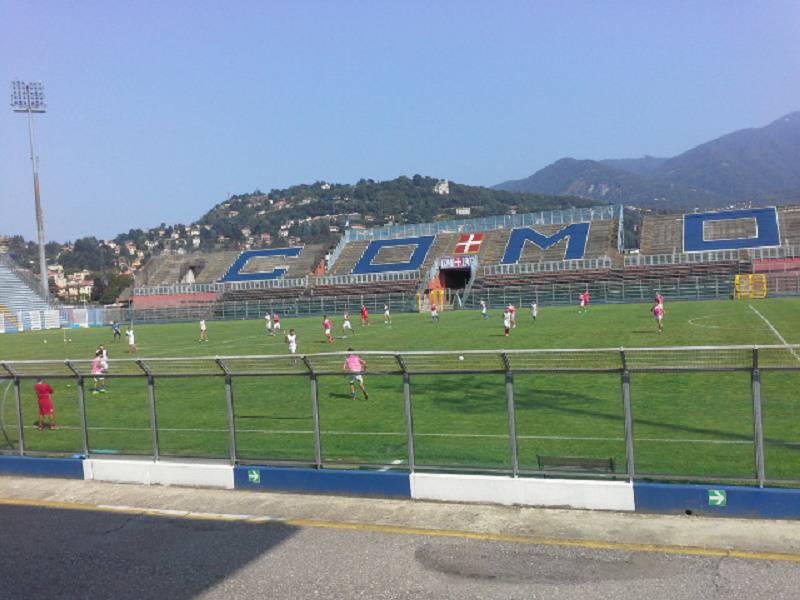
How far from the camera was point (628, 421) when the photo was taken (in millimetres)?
8914

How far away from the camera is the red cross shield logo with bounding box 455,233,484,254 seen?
72.8 m

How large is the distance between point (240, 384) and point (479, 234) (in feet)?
189

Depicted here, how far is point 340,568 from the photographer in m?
7.57

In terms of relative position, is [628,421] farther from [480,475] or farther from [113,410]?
[113,410]

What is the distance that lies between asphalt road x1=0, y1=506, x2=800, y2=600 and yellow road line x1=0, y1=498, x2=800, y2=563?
12cm

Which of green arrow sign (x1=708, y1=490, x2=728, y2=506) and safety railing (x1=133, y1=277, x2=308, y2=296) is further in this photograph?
safety railing (x1=133, y1=277, x2=308, y2=296)

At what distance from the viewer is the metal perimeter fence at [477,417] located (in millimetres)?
9398

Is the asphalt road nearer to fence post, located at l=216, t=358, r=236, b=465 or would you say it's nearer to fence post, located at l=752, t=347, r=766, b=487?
fence post, located at l=752, t=347, r=766, b=487

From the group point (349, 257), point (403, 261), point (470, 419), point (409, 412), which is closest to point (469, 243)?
point (403, 261)

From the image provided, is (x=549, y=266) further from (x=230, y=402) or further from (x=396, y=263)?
(x=230, y=402)

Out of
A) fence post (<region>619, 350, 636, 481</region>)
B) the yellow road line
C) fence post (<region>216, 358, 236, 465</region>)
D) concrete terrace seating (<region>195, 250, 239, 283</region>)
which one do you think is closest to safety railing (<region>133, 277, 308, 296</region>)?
concrete terrace seating (<region>195, 250, 239, 283</region>)

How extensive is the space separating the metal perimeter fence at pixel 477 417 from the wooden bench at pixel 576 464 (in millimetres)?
14

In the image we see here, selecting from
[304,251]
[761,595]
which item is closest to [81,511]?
[761,595]

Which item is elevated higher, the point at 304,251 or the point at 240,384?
the point at 304,251
